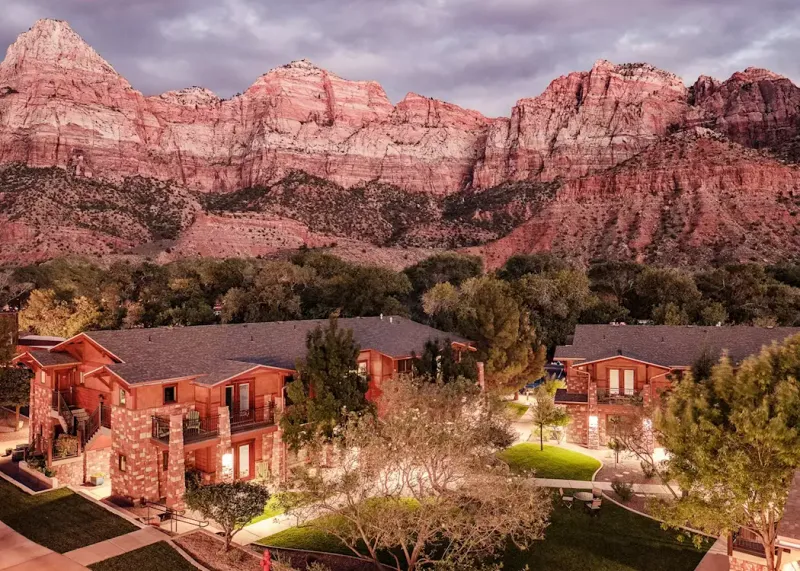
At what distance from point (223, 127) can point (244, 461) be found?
541ft

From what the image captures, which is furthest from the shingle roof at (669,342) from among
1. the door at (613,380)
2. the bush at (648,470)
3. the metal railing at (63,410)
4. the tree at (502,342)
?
the metal railing at (63,410)

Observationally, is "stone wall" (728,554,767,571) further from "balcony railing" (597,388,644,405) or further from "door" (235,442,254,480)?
"door" (235,442,254,480)

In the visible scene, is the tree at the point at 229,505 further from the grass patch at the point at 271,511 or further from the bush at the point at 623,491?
the bush at the point at 623,491

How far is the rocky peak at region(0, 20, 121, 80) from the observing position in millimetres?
148000

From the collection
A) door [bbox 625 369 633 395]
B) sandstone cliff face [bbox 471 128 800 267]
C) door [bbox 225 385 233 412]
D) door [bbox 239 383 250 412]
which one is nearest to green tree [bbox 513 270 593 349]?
door [bbox 625 369 633 395]

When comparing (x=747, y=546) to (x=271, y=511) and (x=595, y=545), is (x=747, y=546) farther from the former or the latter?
(x=271, y=511)

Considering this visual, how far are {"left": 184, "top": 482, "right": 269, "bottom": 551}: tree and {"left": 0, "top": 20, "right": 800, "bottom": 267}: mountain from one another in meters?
83.5

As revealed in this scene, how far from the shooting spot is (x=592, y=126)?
150250 millimetres

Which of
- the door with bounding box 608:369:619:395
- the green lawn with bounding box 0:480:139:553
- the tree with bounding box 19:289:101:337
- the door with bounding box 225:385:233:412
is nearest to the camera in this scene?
the green lawn with bounding box 0:480:139:553

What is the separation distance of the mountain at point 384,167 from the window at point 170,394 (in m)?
81.9

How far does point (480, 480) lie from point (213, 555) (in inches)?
345

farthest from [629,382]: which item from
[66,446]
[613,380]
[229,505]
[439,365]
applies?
[66,446]

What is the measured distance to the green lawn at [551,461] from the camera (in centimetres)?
2589

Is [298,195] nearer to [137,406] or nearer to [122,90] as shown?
[122,90]
